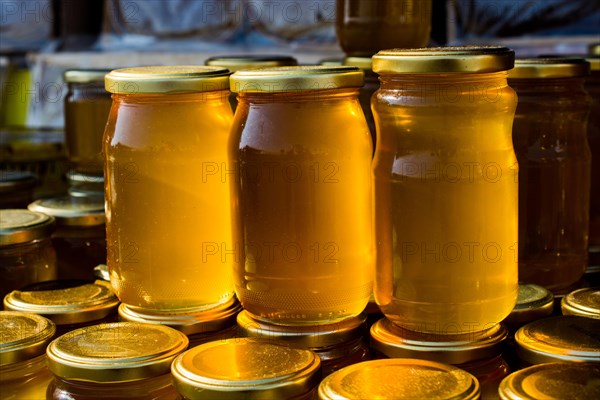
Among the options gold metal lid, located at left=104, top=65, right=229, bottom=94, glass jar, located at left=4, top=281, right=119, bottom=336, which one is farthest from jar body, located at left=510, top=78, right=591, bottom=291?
glass jar, located at left=4, top=281, right=119, bottom=336

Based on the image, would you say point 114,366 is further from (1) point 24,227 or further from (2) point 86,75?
(2) point 86,75

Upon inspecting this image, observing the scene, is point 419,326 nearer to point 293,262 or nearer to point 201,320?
point 293,262

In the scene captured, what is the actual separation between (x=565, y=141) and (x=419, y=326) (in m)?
0.33

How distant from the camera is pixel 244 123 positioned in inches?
37.4

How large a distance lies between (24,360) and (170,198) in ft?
0.78

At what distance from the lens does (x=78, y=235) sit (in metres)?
1.40

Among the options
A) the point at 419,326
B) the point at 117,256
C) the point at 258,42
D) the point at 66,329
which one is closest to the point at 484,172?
the point at 419,326

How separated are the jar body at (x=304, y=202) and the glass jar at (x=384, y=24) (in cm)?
35

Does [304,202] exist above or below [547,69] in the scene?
below

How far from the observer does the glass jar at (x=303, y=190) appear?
92 cm

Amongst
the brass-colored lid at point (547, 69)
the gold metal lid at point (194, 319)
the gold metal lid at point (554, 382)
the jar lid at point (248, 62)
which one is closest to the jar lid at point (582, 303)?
the gold metal lid at point (554, 382)

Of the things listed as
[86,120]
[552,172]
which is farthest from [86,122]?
[552,172]

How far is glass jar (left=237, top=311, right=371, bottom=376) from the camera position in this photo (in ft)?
3.12

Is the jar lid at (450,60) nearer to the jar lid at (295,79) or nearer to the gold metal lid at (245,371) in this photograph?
the jar lid at (295,79)
